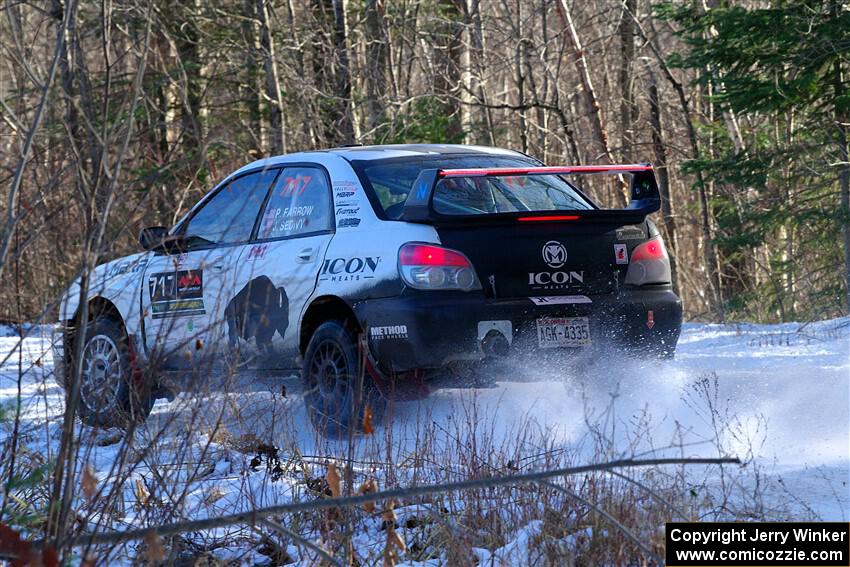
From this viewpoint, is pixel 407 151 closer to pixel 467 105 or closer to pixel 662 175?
pixel 467 105

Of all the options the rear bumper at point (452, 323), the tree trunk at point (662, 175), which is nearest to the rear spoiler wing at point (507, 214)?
the rear bumper at point (452, 323)

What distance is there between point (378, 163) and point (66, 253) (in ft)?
9.86

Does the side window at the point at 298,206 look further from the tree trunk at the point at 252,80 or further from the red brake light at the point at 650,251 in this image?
the tree trunk at the point at 252,80

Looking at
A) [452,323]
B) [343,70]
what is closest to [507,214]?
[452,323]

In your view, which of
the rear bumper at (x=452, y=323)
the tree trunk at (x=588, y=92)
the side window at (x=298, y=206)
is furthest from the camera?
the tree trunk at (x=588, y=92)

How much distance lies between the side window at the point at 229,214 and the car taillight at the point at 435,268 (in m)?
1.65

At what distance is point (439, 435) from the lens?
6715 millimetres

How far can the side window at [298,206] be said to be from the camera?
7305 mm

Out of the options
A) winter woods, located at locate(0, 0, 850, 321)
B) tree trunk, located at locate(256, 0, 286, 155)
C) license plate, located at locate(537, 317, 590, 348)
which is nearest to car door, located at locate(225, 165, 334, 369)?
winter woods, located at locate(0, 0, 850, 321)

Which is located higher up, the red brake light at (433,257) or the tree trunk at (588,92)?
the tree trunk at (588,92)

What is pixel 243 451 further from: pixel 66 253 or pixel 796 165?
pixel 796 165

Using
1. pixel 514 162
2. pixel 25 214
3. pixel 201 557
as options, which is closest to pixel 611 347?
pixel 514 162

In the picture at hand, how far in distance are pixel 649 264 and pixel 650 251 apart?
8 centimetres

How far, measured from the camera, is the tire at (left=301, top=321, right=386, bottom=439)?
6750 mm
